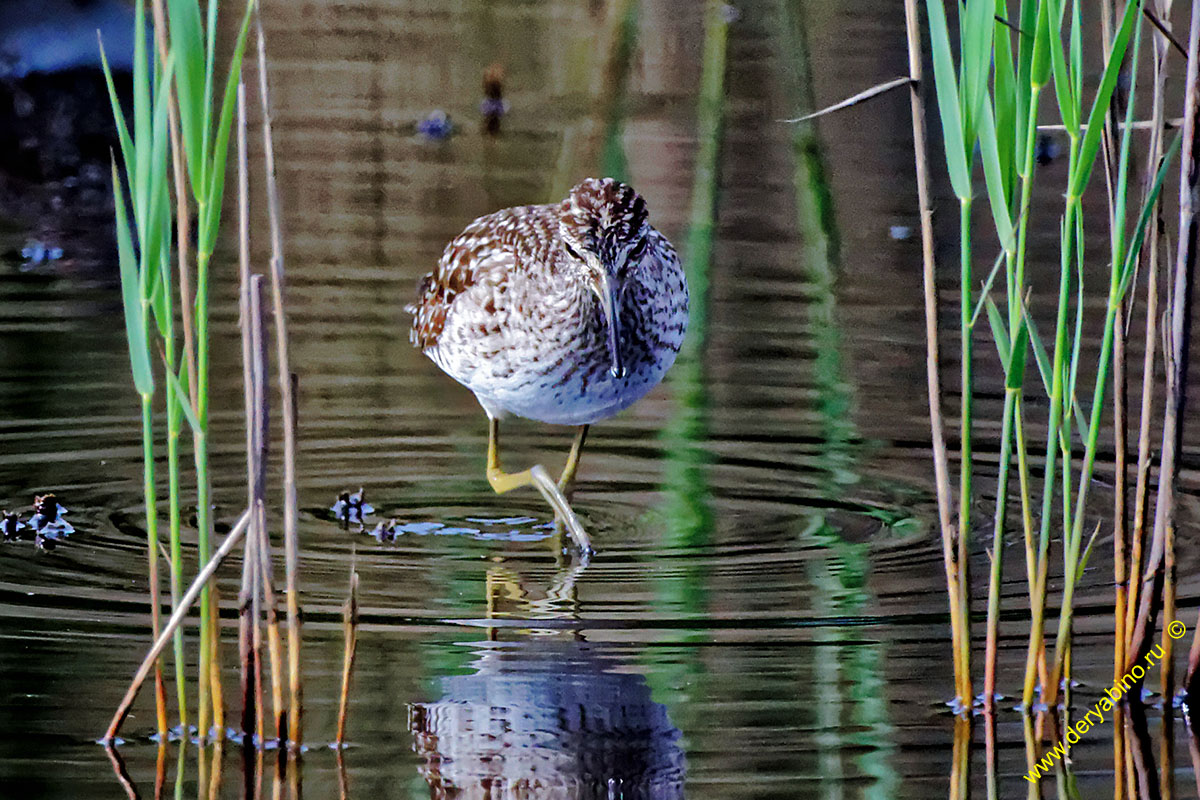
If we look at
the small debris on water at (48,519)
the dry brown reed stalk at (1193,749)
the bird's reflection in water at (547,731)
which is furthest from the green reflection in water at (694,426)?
the small debris on water at (48,519)

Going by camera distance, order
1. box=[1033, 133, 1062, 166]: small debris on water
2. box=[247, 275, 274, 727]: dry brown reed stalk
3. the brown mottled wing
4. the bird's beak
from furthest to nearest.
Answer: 1. box=[1033, 133, 1062, 166]: small debris on water
2. the brown mottled wing
3. the bird's beak
4. box=[247, 275, 274, 727]: dry brown reed stalk

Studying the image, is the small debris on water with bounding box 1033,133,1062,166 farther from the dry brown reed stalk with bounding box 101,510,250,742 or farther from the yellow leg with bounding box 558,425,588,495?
the dry brown reed stalk with bounding box 101,510,250,742

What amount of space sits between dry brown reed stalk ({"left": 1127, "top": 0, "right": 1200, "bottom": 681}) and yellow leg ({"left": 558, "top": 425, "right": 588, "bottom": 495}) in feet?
8.85

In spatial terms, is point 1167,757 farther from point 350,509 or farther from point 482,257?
point 482,257

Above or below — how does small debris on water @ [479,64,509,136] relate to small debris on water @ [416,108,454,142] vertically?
above

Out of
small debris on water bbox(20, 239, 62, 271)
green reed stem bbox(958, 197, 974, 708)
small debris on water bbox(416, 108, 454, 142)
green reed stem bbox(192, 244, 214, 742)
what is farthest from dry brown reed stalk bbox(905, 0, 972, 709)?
small debris on water bbox(416, 108, 454, 142)

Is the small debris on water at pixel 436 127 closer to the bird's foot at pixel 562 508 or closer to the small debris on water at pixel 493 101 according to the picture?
the small debris on water at pixel 493 101

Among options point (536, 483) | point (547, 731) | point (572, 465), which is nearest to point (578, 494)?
point (572, 465)

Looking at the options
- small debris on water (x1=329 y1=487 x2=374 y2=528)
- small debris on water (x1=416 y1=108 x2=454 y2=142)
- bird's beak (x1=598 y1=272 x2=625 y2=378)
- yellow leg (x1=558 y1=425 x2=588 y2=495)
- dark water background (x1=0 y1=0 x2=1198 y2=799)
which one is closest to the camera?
dark water background (x1=0 y1=0 x2=1198 y2=799)

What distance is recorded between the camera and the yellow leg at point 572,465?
23.6ft

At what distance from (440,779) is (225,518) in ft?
8.05

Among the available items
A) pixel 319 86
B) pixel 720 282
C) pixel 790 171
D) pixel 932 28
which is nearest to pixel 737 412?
pixel 720 282

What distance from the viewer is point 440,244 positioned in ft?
34.9

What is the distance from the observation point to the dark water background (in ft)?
15.7
